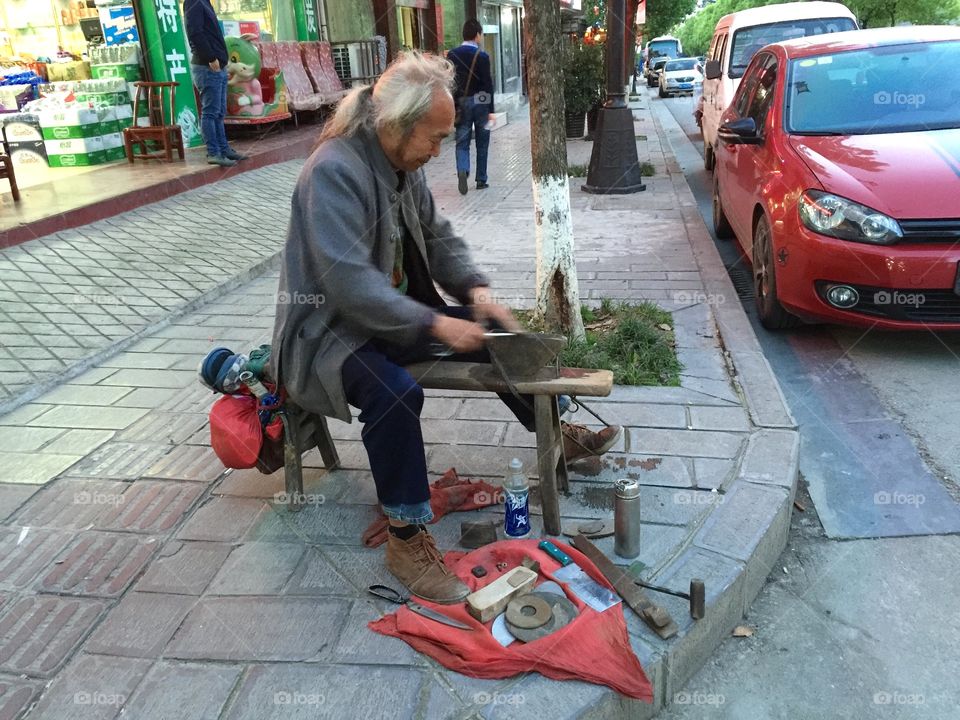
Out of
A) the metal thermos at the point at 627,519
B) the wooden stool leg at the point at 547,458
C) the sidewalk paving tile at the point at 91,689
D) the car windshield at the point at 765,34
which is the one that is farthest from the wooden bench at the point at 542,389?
the car windshield at the point at 765,34

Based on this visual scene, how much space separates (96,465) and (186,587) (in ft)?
3.65

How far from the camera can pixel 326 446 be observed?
125 inches

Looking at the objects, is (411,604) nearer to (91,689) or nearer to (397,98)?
(91,689)

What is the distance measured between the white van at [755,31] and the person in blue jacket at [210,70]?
5.71m

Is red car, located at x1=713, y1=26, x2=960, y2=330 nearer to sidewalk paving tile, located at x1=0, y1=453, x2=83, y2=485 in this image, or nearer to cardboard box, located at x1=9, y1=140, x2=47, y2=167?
sidewalk paving tile, located at x1=0, y1=453, x2=83, y2=485

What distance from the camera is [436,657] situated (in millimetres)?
2201

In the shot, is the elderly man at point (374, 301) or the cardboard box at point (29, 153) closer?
the elderly man at point (374, 301)

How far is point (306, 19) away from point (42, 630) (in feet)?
41.5

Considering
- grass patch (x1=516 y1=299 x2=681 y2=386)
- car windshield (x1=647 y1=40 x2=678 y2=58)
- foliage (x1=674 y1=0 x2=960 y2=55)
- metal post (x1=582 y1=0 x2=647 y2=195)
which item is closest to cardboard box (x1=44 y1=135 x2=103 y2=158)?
metal post (x1=582 y1=0 x2=647 y2=195)

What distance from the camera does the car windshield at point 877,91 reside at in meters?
4.85

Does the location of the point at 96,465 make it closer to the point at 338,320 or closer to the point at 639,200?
the point at 338,320

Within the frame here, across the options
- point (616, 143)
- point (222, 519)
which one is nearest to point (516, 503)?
point (222, 519)

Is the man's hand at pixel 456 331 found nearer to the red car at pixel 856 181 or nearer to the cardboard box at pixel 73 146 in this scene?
the red car at pixel 856 181

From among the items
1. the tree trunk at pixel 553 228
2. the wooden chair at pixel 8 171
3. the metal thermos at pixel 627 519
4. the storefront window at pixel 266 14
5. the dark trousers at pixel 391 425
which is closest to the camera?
the dark trousers at pixel 391 425
